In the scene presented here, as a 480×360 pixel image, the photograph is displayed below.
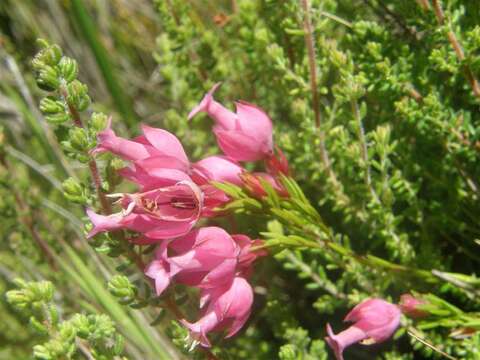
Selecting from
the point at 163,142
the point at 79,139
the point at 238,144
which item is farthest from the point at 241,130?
the point at 79,139

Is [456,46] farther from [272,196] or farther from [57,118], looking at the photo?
[57,118]

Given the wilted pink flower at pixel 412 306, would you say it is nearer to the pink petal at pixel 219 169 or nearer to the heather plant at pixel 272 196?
the heather plant at pixel 272 196

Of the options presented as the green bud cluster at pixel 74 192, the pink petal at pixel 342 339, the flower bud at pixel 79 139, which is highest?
the flower bud at pixel 79 139

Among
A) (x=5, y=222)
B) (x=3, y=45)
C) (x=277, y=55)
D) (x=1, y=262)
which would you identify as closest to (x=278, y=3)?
(x=277, y=55)

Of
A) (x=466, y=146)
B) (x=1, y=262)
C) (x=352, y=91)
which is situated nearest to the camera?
(x=352, y=91)

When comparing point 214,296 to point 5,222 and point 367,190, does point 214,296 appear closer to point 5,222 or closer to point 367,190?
point 367,190

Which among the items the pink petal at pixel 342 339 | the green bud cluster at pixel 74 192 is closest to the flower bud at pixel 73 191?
the green bud cluster at pixel 74 192

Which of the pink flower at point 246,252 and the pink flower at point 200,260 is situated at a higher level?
the pink flower at point 200,260

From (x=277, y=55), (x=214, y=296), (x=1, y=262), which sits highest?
(x=277, y=55)
